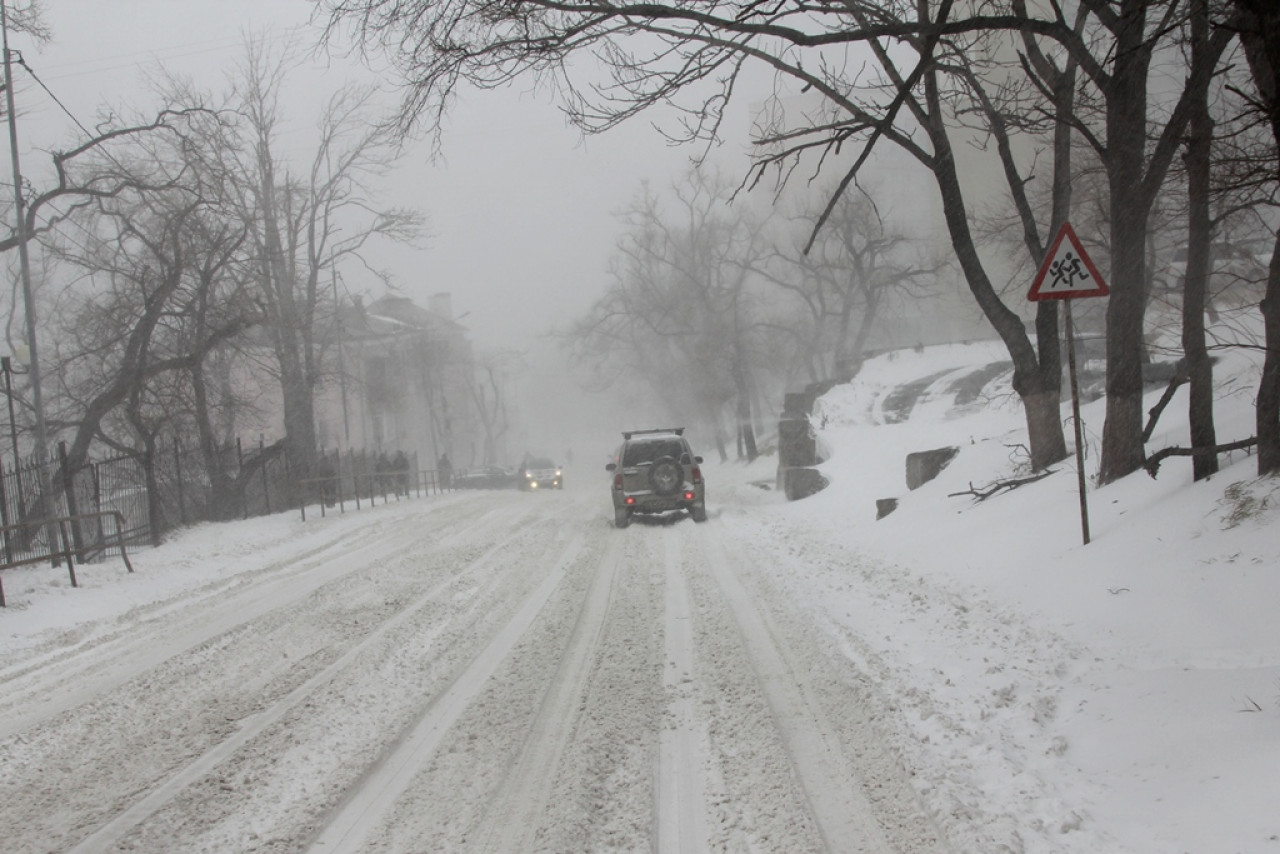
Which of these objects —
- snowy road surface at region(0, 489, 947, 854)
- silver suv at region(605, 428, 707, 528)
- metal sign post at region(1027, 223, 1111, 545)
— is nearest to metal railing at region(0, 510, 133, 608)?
snowy road surface at region(0, 489, 947, 854)

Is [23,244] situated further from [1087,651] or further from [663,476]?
[1087,651]

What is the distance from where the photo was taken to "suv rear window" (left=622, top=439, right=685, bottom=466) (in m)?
18.7

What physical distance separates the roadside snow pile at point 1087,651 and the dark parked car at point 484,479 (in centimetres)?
3877

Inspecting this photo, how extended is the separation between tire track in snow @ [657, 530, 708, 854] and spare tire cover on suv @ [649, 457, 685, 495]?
9186 millimetres

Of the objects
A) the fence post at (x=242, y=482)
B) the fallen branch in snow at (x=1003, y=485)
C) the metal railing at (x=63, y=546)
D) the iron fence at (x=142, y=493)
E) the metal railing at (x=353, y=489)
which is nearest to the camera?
the fallen branch in snow at (x=1003, y=485)

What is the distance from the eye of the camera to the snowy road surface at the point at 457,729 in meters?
4.42

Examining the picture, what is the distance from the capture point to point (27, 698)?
7.47 m

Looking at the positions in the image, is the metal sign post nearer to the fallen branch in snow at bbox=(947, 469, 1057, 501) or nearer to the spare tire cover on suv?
the fallen branch in snow at bbox=(947, 469, 1057, 501)

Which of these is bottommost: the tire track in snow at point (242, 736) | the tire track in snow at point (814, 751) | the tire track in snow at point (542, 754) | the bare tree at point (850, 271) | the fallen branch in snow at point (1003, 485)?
the tire track in snow at point (814, 751)

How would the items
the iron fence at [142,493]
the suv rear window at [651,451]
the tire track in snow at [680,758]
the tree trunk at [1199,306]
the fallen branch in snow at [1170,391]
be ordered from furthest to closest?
the suv rear window at [651,451] → the iron fence at [142,493] → the fallen branch in snow at [1170,391] → the tree trunk at [1199,306] → the tire track in snow at [680,758]

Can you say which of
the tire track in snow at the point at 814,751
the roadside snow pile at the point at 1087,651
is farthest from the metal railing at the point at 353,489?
the tire track in snow at the point at 814,751

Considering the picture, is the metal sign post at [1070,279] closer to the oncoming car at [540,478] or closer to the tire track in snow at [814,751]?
the tire track in snow at [814,751]

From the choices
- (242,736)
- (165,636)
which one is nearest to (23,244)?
(165,636)

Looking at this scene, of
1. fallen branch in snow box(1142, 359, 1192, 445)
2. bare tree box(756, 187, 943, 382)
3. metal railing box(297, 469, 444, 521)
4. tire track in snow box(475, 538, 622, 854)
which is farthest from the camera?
bare tree box(756, 187, 943, 382)
